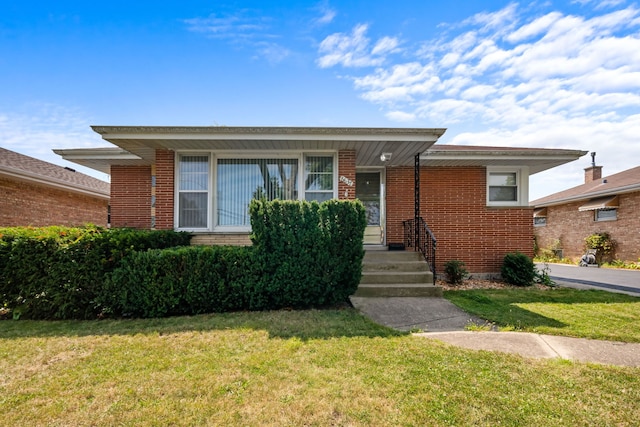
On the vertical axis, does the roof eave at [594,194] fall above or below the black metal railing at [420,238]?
above

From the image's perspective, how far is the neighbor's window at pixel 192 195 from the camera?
22.4 feet

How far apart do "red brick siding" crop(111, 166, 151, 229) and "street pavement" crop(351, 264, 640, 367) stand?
23.4ft

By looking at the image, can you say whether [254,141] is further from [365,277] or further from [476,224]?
[476,224]

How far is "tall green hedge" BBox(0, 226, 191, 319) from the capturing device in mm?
4520

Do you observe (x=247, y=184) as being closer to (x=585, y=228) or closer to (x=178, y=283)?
(x=178, y=283)

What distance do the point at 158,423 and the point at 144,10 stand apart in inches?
371

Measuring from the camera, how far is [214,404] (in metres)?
2.26

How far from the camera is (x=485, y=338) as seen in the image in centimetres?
361

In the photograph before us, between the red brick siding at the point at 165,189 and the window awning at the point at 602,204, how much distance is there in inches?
697

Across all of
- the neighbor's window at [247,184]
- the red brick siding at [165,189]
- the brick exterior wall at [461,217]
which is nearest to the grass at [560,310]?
the brick exterior wall at [461,217]

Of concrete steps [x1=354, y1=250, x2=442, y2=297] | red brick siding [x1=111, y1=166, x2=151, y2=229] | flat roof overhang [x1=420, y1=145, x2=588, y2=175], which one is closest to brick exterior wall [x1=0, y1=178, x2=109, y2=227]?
red brick siding [x1=111, y1=166, x2=151, y2=229]

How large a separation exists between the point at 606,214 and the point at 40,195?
2414 cm

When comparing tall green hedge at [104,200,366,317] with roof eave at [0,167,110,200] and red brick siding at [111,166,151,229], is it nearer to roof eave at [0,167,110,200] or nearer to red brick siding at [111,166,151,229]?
red brick siding at [111,166,151,229]

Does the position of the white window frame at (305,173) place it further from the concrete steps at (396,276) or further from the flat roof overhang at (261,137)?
the concrete steps at (396,276)
